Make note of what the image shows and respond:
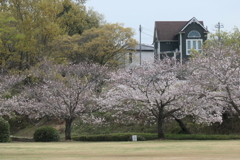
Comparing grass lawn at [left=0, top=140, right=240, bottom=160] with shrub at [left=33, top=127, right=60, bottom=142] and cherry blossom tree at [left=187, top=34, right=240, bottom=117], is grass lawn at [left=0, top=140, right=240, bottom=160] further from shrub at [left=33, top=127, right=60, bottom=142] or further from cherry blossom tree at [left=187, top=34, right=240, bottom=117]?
shrub at [left=33, top=127, right=60, bottom=142]

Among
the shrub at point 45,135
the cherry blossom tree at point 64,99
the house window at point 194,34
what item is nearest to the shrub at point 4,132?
the shrub at point 45,135

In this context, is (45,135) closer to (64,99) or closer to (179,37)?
(64,99)

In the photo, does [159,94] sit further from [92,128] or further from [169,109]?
[92,128]

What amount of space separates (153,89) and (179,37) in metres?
29.9

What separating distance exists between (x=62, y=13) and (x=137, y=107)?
1184 inches

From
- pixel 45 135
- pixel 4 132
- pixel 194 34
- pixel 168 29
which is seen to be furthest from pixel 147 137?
pixel 168 29

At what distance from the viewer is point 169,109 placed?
36125mm

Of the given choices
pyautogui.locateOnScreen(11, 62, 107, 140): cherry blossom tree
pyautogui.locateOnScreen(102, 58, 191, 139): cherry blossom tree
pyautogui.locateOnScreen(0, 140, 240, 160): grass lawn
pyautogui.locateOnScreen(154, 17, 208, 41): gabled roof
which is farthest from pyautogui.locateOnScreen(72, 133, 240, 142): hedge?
pyautogui.locateOnScreen(154, 17, 208, 41): gabled roof

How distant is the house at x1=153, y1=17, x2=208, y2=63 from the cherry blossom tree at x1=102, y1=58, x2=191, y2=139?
25.4 m

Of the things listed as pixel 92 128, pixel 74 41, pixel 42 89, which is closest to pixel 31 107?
pixel 42 89

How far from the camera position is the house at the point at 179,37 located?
62.0 metres

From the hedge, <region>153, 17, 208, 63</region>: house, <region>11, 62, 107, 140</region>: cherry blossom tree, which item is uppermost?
<region>153, 17, 208, 63</region>: house

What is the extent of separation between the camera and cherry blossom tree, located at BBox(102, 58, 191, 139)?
34000 millimetres

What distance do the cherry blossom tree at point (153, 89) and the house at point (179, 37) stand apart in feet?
83.4
